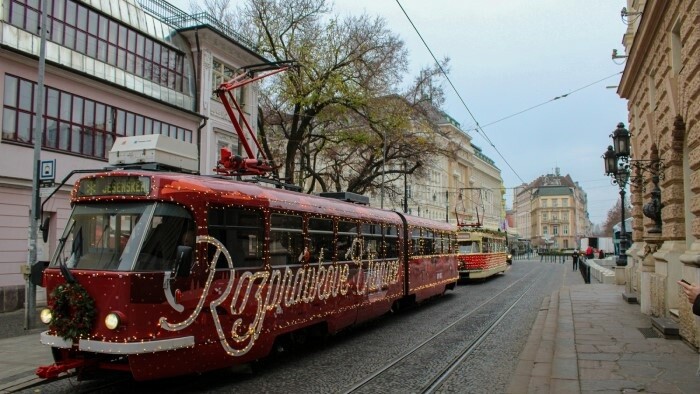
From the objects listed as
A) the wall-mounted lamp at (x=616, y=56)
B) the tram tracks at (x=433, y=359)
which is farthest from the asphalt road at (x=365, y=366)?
the wall-mounted lamp at (x=616, y=56)

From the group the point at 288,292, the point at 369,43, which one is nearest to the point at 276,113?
the point at 369,43

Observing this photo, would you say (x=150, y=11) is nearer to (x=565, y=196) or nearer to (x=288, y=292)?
(x=288, y=292)

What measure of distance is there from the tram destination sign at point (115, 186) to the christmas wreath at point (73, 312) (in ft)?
3.90

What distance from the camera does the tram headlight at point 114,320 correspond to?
6227 millimetres

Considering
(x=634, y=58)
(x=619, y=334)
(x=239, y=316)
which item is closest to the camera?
(x=239, y=316)

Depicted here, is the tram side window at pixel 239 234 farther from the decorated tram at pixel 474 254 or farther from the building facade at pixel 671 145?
the decorated tram at pixel 474 254

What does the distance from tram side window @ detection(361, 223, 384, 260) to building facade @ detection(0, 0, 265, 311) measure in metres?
7.43

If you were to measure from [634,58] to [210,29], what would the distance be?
15.4m

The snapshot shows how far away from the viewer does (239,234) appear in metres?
7.80

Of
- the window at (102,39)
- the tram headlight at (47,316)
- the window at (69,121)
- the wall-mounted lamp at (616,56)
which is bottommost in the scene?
the tram headlight at (47,316)

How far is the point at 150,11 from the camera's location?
21.4m

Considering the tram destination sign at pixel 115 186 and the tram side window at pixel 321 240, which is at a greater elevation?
the tram destination sign at pixel 115 186

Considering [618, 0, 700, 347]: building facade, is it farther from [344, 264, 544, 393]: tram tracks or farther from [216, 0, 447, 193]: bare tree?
[216, 0, 447, 193]: bare tree

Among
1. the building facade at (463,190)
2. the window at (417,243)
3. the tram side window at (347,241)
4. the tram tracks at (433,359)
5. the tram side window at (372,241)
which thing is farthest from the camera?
the building facade at (463,190)
